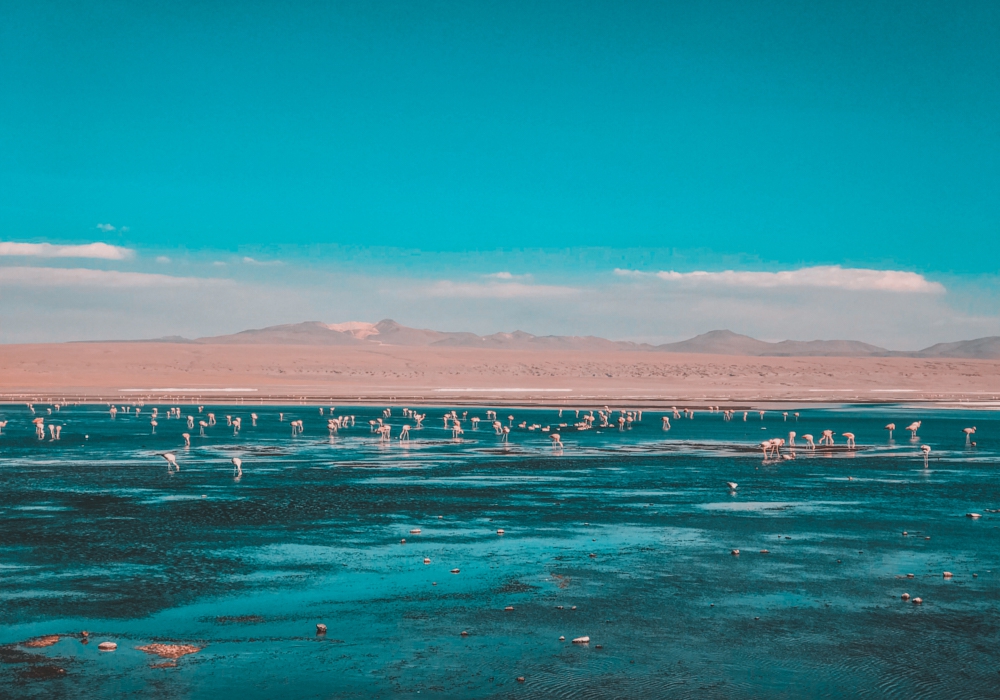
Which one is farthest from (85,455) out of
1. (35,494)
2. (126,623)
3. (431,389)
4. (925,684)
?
(431,389)

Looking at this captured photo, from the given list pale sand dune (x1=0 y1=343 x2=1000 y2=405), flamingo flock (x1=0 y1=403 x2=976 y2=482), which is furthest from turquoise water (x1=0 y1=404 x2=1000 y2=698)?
pale sand dune (x1=0 y1=343 x2=1000 y2=405)

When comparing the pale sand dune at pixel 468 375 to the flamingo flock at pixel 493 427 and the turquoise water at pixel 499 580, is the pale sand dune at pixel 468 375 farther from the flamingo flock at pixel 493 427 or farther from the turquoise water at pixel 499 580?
the turquoise water at pixel 499 580

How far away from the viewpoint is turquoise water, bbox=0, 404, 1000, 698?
926cm

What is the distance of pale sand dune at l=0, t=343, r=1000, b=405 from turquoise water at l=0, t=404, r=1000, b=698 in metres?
49.6

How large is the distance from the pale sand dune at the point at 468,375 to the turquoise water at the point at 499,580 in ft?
163

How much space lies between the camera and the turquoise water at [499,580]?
926cm

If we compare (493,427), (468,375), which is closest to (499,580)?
(493,427)

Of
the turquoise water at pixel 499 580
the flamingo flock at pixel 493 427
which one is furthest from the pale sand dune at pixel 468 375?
the turquoise water at pixel 499 580

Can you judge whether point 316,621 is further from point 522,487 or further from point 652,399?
point 652,399

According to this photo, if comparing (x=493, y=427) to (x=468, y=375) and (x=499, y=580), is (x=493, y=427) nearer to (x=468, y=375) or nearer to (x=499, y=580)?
(x=499, y=580)

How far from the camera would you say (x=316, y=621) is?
11047 mm

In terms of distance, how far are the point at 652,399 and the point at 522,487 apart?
58.4m

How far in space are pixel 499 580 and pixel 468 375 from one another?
11130 cm

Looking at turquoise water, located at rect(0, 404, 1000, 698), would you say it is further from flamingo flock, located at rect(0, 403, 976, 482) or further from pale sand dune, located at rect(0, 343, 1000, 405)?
pale sand dune, located at rect(0, 343, 1000, 405)
